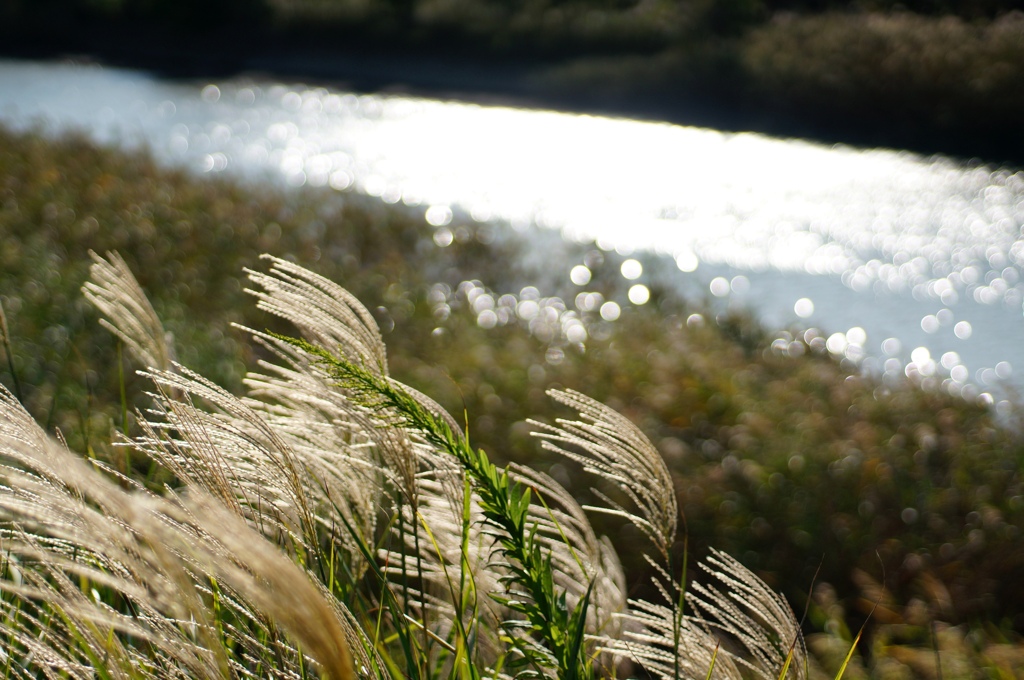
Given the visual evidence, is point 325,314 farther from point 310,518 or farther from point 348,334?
point 310,518

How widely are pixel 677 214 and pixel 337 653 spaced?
10.2 meters

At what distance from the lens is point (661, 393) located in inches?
202

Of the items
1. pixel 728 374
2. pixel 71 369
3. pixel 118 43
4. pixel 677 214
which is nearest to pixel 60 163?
pixel 71 369

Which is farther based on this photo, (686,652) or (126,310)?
(126,310)

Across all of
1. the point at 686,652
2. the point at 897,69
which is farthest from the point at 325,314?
the point at 897,69

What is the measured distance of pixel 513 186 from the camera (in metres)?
11.9

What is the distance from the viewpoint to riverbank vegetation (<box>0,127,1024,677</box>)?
12.5ft

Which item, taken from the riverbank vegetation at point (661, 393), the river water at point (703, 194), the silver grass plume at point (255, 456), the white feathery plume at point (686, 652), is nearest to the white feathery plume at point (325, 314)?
the silver grass plume at point (255, 456)

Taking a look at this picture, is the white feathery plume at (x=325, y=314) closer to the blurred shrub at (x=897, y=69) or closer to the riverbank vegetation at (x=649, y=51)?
the riverbank vegetation at (x=649, y=51)

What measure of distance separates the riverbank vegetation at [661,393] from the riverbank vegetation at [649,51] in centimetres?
800

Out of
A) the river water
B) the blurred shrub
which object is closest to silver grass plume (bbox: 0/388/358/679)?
the river water

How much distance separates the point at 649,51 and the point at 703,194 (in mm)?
8615

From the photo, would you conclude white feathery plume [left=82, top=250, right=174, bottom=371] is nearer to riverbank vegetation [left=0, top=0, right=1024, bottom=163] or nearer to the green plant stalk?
the green plant stalk

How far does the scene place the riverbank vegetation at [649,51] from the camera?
13.5m
